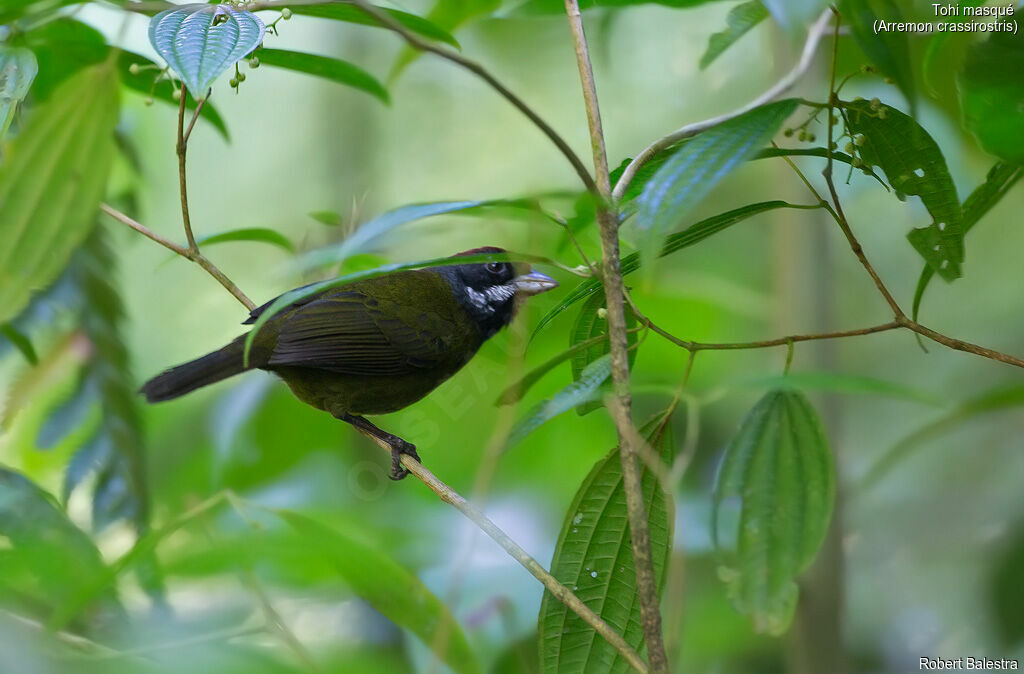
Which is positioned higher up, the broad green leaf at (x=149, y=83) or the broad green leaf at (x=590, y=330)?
the broad green leaf at (x=149, y=83)

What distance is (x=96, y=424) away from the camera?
2.16 metres

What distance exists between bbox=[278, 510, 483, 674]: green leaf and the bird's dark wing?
92 centimetres

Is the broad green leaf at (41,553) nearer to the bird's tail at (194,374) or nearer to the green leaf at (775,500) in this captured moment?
the bird's tail at (194,374)

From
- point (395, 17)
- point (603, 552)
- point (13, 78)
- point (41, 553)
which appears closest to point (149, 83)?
point (13, 78)

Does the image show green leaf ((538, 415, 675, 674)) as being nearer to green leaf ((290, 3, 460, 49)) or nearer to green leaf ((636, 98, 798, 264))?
green leaf ((636, 98, 798, 264))

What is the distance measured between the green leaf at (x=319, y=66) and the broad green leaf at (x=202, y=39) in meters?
0.26

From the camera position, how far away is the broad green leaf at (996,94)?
3.37ft

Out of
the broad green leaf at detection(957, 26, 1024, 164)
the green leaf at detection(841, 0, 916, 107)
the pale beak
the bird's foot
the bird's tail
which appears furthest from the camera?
the pale beak

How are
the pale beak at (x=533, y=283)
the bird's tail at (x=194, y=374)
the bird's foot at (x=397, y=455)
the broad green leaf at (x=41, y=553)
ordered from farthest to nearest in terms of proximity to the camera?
the pale beak at (x=533, y=283) < the bird's foot at (x=397, y=455) < the bird's tail at (x=194, y=374) < the broad green leaf at (x=41, y=553)

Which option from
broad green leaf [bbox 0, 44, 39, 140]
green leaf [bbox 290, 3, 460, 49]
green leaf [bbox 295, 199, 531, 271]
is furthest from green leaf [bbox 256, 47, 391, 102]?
green leaf [bbox 295, 199, 531, 271]


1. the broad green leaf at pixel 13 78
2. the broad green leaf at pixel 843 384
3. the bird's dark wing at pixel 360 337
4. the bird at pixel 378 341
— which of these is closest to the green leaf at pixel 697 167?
the broad green leaf at pixel 843 384

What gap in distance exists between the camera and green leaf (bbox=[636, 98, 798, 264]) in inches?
32.9

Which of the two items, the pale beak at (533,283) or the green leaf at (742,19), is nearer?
the green leaf at (742,19)

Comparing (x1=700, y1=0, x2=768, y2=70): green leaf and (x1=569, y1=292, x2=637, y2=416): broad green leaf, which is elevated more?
(x1=700, y1=0, x2=768, y2=70): green leaf
